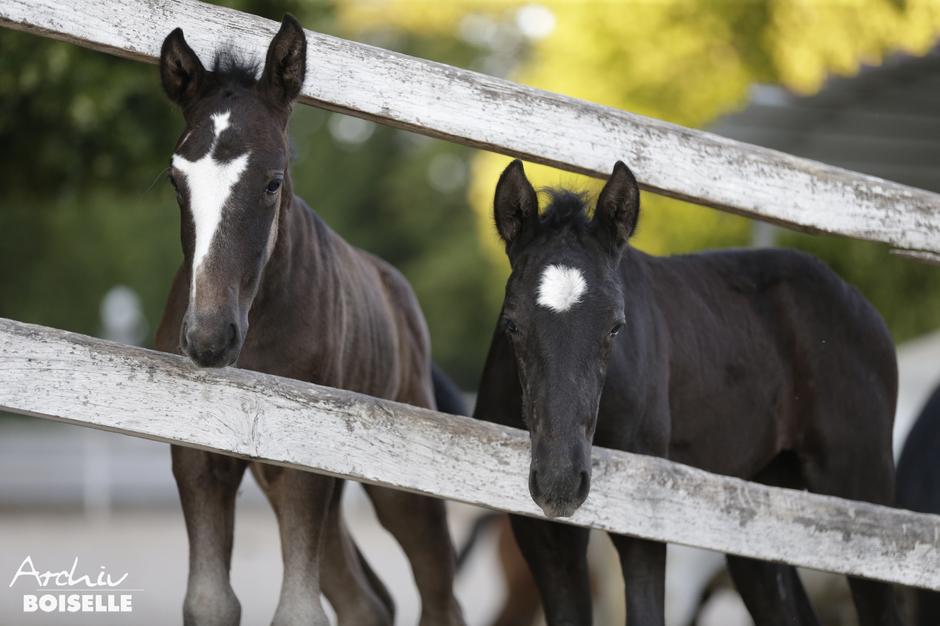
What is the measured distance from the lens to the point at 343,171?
3262cm

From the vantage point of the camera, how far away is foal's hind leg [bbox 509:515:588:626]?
4.41 meters

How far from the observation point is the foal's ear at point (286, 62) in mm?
3752

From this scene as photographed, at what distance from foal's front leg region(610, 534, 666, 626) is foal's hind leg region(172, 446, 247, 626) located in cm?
130

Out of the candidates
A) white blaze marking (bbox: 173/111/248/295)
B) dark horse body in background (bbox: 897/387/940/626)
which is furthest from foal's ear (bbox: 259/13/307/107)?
dark horse body in background (bbox: 897/387/940/626)

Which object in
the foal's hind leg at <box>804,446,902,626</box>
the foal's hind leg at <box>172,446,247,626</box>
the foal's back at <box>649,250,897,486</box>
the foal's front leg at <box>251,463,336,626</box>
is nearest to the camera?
the foal's hind leg at <box>172,446,247,626</box>

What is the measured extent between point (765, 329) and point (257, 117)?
2.45 m

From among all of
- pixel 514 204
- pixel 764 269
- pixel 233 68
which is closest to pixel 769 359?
pixel 764 269

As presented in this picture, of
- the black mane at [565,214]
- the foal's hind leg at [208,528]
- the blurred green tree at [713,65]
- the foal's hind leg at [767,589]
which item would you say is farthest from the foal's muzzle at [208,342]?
the blurred green tree at [713,65]

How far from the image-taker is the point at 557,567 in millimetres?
4441

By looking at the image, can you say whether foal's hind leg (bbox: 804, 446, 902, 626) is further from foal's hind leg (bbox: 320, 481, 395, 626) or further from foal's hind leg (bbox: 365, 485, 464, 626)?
foal's hind leg (bbox: 320, 481, 395, 626)

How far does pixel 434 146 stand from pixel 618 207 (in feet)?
89.8

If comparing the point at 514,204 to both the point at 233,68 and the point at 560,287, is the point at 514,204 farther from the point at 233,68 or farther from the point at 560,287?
the point at 233,68

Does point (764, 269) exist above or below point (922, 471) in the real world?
above

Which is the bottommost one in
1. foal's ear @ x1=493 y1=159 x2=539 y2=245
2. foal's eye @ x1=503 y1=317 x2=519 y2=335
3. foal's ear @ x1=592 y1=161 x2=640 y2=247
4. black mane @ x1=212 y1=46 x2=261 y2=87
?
foal's eye @ x1=503 y1=317 x2=519 y2=335
